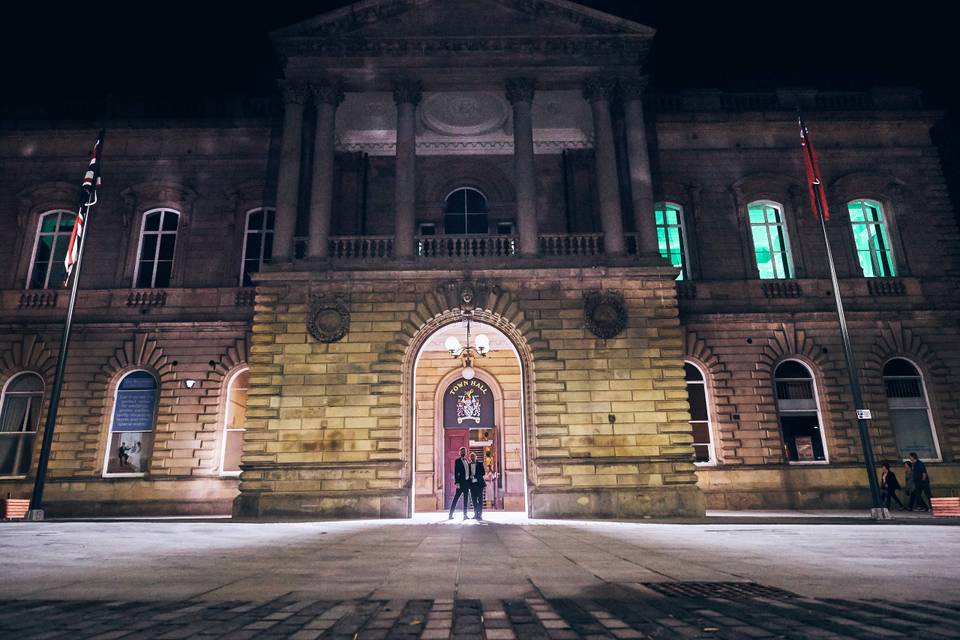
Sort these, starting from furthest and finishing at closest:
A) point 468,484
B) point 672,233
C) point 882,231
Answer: point 882,231 < point 672,233 < point 468,484

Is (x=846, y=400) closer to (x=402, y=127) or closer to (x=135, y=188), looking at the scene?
(x=402, y=127)

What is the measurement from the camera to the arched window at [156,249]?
64.6ft

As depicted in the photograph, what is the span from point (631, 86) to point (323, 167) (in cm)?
1007

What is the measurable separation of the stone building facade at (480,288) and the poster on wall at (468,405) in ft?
0.28

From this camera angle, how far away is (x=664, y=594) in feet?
13.4

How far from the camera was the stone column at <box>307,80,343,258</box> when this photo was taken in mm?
16703

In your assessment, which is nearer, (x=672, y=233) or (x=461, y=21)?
(x=461, y=21)

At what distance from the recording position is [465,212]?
20.2 meters

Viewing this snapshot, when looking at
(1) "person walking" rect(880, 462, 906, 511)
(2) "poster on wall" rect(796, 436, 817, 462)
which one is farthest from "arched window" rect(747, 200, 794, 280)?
(1) "person walking" rect(880, 462, 906, 511)

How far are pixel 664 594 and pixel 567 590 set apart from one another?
0.70 m

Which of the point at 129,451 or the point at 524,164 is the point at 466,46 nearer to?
the point at 524,164

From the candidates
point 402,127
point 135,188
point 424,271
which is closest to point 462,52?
point 402,127

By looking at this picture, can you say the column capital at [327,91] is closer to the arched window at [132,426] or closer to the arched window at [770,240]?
the arched window at [132,426]

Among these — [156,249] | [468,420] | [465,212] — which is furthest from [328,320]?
[156,249]
